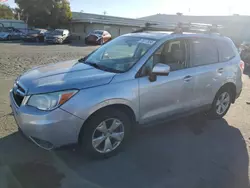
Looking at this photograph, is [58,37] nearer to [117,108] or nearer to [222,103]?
[222,103]

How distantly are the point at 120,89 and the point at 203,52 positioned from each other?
1979mm

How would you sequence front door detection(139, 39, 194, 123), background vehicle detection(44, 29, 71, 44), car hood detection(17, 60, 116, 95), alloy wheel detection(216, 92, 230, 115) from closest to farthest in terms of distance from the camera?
1. car hood detection(17, 60, 116, 95)
2. front door detection(139, 39, 194, 123)
3. alloy wheel detection(216, 92, 230, 115)
4. background vehicle detection(44, 29, 71, 44)

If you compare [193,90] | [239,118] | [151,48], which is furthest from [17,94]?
[239,118]

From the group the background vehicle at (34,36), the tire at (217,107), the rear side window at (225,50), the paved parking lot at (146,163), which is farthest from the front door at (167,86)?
the background vehicle at (34,36)

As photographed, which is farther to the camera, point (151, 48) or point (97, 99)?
point (151, 48)

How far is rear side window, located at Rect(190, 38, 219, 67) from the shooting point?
4.30 metres

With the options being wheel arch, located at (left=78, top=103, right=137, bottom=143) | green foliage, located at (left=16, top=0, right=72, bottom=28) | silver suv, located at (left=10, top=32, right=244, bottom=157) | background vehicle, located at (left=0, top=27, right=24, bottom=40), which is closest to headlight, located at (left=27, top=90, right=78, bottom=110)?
silver suv, located at (left=10, top=32, right=244, bottom=157)

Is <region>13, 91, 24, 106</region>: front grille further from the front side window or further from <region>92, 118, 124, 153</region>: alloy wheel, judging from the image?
the front side window

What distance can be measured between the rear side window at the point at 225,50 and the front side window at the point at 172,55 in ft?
3.28

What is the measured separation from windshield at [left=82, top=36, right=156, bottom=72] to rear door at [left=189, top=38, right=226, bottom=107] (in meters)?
0.90

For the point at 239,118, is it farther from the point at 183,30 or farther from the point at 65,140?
the point at 65,140

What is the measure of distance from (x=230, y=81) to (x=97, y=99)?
304cm

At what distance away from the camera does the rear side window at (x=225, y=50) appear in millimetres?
4791

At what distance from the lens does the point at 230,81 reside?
194 inches
